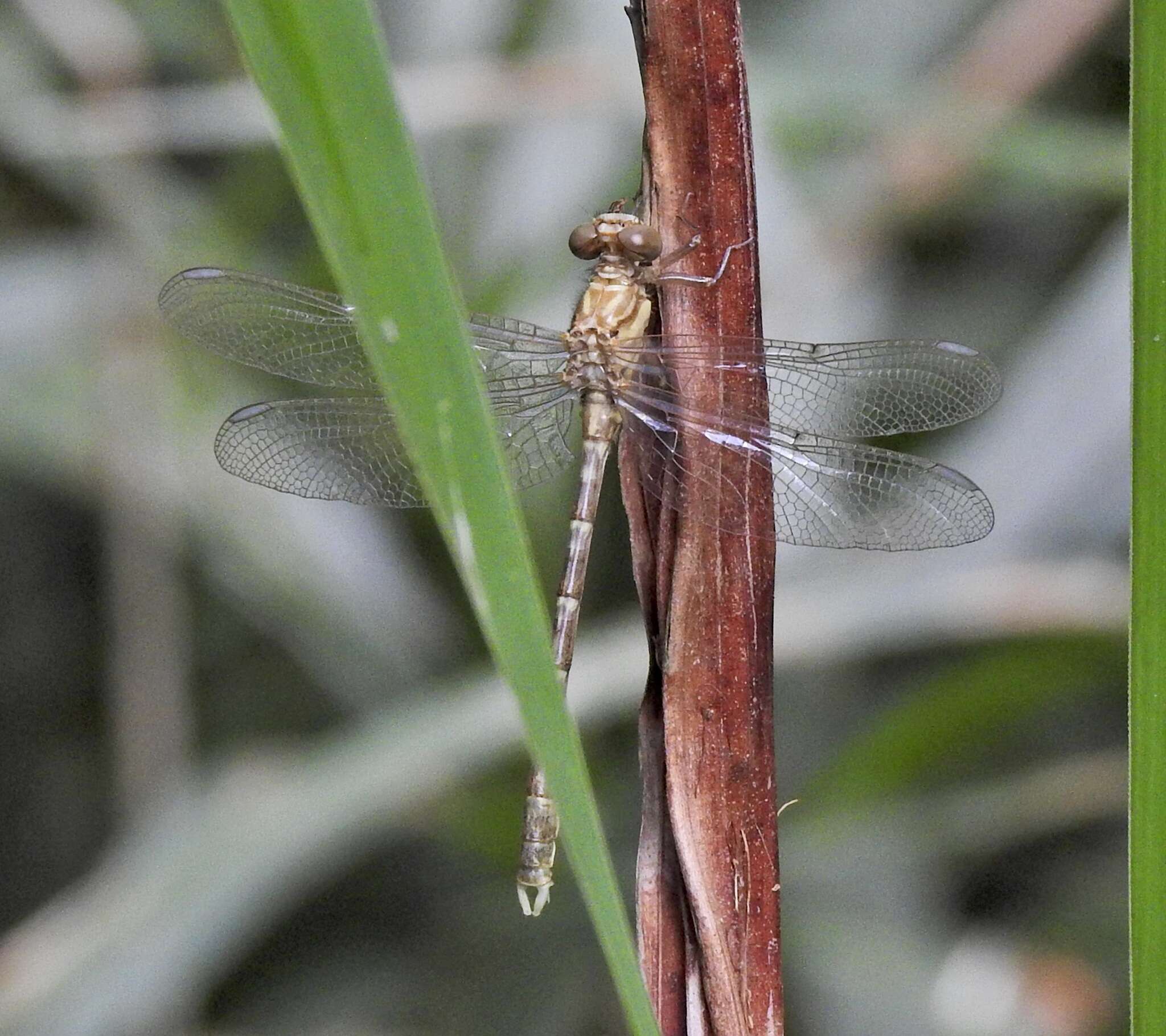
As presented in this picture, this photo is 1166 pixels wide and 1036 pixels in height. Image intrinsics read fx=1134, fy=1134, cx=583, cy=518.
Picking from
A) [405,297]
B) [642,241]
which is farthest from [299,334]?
[405,297]

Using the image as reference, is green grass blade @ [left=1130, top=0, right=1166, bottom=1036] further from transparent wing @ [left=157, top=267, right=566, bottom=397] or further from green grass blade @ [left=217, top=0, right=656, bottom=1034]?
transparent wing @ [left=157, top=267, right=566, bottom=397]

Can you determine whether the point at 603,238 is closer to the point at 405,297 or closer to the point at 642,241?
the point at 642,241

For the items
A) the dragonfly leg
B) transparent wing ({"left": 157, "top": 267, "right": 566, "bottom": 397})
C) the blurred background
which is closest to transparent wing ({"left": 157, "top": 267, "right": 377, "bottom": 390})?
transparent wing ({"left": 157, "top": 267, "right": 566, "bottom": 397})

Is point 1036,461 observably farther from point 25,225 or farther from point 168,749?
point 25,225

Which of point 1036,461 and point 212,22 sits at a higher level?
point 212,22

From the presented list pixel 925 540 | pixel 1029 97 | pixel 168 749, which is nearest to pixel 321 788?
pixel 168 749

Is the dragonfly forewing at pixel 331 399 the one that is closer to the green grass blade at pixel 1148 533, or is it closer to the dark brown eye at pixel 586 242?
the dark brown eye at pixel 586 242

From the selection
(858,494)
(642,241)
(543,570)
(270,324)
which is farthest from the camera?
(543,570)
